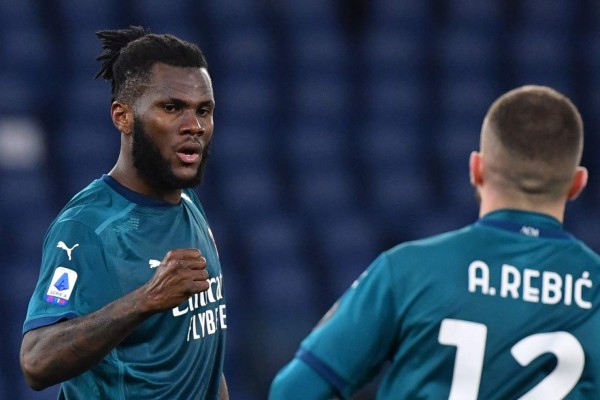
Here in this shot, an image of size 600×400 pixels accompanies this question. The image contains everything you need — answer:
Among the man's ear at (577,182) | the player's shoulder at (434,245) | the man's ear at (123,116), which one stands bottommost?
the player's shoulder at (434,245)

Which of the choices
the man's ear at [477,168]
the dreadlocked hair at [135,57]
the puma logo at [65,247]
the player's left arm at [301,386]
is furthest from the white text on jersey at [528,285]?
the dreadlocked hair at [135,57]

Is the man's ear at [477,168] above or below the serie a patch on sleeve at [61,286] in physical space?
above

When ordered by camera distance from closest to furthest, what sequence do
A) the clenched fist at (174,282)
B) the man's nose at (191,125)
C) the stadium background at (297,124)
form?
the clenched fist at (174,282) < the man's nose at (191,125) < the stadium background at (297,124)

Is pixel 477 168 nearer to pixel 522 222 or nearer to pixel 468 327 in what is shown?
pixel 522 222

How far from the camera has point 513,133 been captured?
9.16 feet

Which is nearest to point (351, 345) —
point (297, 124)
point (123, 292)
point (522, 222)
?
point (522, 222)

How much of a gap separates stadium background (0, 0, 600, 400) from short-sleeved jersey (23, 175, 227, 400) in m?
4.08

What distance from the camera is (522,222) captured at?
2.87 m

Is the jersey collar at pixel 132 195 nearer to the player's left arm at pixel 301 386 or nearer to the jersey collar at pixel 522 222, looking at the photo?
the player's left arm at pixel 301 386

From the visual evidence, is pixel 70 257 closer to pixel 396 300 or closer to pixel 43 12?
pixel 396 300

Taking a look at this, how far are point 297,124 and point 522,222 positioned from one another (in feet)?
23.0

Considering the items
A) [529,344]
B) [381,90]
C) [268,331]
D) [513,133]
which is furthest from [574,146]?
[381,90]

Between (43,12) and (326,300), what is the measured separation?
3.57 m

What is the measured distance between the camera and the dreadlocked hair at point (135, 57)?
12.8 feet
